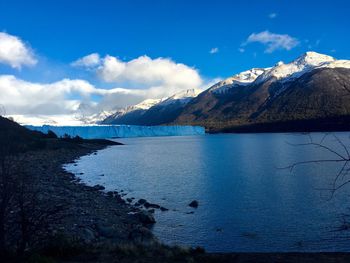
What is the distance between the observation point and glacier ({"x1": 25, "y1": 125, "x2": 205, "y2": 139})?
428 feet

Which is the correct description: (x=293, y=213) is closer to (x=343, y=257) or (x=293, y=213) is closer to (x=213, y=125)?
(x=343, y=257)

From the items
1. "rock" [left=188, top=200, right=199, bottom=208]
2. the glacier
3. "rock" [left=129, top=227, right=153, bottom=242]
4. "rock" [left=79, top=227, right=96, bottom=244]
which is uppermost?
the glacier

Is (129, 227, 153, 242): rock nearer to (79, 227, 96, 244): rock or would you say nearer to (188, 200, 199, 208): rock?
(79, 227, 96, 244): rock

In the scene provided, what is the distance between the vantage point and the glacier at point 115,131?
130500mm

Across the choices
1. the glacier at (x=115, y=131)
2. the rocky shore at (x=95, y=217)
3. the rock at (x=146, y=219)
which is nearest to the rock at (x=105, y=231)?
the rocky shore at (x=95, y=217)

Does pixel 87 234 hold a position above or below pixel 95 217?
above

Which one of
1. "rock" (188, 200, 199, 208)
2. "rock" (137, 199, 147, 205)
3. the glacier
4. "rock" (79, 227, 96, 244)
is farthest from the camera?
the glacier

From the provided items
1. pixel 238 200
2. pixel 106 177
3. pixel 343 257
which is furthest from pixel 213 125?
pixel 343 257

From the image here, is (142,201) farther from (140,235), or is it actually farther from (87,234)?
(87,234)

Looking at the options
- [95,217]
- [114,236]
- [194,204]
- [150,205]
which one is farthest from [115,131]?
[114,236]

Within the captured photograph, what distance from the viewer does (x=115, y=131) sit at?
152 meters

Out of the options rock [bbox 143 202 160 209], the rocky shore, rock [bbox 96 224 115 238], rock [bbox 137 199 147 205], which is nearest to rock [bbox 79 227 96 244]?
the rocky shore

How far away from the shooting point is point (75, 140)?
91.9 metres

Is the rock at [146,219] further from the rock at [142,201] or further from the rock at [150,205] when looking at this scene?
the rock at [142,201]
